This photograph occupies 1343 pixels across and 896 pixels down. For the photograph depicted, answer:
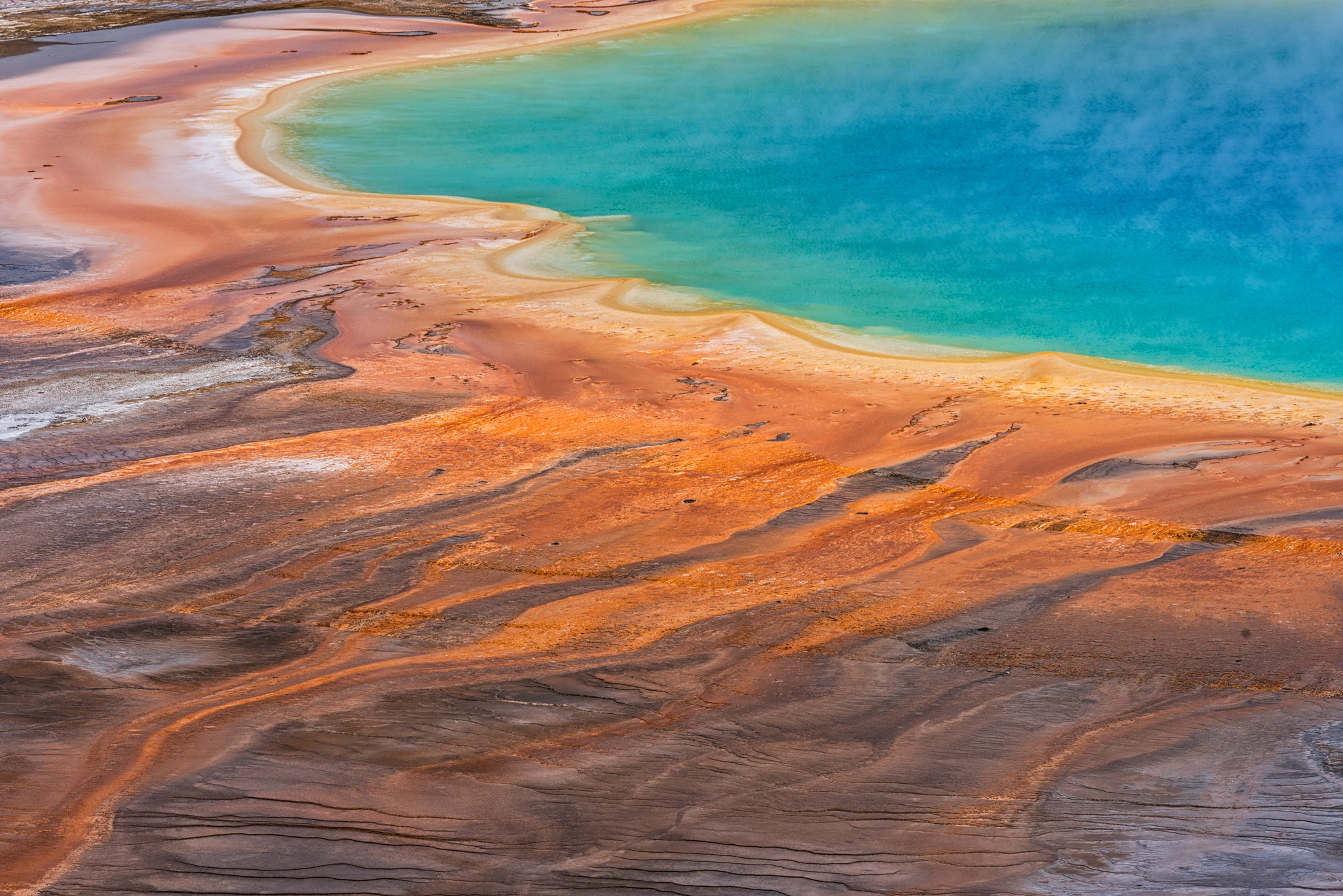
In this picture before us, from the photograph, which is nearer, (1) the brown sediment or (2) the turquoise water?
(1) the brown sediment

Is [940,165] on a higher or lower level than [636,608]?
higher

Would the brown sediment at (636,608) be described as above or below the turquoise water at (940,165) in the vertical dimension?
below

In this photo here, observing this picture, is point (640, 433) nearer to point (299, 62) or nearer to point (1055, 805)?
point (1055, 805)

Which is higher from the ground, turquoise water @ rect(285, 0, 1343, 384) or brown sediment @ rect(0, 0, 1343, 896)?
turquoise water @ rect(285, 0, 1343, 384)

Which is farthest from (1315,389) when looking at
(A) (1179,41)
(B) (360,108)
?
(A) (1179,41)

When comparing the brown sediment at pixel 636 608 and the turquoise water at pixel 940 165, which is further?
the turquoise water at pixel 940 165

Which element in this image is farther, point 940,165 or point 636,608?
point 940,165
